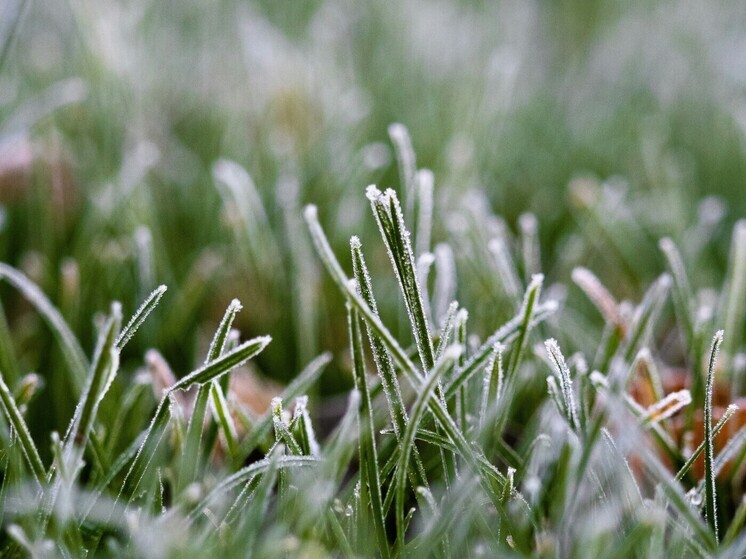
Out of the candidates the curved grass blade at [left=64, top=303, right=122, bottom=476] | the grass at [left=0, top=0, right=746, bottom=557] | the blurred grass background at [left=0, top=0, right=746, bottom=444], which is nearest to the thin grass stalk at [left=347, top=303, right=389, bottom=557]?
the grass at [left=0, top=0, right=746, bottom=557]

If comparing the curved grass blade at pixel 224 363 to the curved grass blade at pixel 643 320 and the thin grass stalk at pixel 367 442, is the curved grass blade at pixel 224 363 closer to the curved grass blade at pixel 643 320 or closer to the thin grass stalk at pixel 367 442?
the thin grass stalk at pixel 367 442

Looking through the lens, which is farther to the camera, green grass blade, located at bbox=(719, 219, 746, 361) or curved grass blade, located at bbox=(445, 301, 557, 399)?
green grass blade, located at bbox=(719, 219, 746, 361)

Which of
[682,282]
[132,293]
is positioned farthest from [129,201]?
[682,282]

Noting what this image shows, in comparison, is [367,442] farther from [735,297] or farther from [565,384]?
[735,297]

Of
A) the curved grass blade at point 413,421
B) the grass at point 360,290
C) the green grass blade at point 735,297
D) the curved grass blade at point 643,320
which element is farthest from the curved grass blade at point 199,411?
the green grass blade at point 735,297

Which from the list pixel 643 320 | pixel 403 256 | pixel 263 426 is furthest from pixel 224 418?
pixel 643 320

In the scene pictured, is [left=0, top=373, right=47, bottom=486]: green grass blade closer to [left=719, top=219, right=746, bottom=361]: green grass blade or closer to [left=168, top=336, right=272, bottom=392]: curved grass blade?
[left=168, top=336, right=272, bottom=392]: curved grass blade

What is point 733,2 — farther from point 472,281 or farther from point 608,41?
point 472,281
